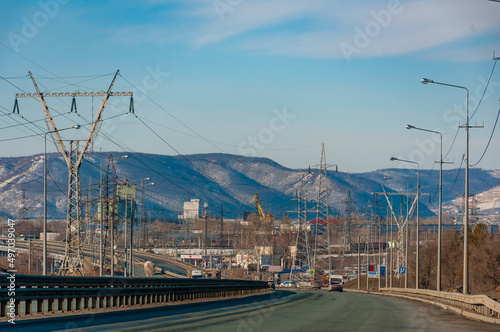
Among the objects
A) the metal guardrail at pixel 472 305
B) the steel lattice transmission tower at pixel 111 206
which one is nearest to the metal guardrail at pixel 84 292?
the metal guardrail at pixel 472 305

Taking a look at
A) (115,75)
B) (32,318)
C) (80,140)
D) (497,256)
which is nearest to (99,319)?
(32,318)

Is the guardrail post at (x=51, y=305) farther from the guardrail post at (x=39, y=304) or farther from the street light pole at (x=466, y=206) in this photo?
the street light pole at (x=466, y=206)

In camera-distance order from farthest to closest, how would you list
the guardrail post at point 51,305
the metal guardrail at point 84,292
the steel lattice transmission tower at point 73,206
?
the steel lattice transmission tower at point 73,206 → the guardrail post at point 51,305 → the metal guardrail at point 84,292

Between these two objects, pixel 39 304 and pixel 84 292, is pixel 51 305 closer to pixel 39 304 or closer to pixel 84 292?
pixel 39 304

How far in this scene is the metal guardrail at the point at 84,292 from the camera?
72.3ft

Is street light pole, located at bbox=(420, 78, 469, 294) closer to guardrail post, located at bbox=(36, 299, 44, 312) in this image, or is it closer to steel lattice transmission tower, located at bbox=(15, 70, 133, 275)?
guardrail post, located at bbox=(36, 299, 44, 312)

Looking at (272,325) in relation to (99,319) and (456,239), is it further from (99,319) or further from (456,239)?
(456,239)

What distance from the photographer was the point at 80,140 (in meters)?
67.6

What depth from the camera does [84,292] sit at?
89.7 feet

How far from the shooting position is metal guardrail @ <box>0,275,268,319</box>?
72.3 ft

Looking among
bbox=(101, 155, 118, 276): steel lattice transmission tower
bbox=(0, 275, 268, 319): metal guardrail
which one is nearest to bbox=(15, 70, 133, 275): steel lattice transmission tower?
bbox=(101, 155, 118, 276): steel lattice transmission tower

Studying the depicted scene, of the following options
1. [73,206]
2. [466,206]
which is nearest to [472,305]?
[466,206]

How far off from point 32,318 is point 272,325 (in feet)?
26.4

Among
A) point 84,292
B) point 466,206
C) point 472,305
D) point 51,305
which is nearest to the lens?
point 51,305
